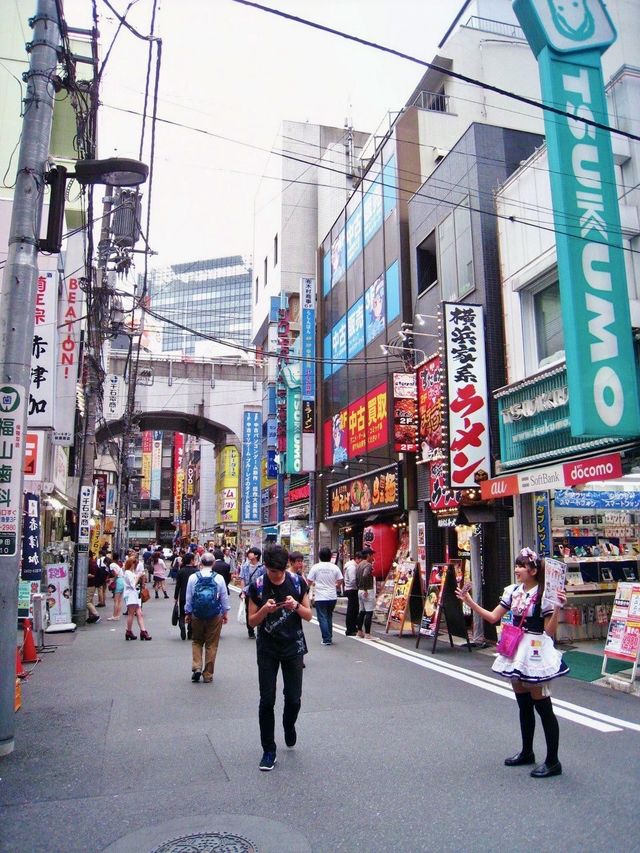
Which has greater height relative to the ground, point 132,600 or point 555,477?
point 555,477

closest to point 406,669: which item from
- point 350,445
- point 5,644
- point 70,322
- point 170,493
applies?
point 5,644

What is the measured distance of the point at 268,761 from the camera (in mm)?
5312

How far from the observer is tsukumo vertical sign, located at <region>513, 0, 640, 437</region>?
9.73 m

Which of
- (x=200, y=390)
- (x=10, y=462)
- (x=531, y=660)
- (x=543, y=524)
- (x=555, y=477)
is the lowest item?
(x=531, y=660)

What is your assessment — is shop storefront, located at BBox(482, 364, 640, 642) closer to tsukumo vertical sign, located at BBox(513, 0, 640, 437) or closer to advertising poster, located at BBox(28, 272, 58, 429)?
tsukumo vertical sign, located at BBox(513, 0, 640, 437)

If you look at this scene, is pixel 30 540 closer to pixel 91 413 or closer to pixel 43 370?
pixel 43 370

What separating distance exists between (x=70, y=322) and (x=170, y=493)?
317ft

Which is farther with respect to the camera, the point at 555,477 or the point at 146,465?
the point at 146,465

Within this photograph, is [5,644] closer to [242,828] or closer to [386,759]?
[242,828]

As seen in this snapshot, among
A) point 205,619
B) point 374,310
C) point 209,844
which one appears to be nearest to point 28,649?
point 205,619

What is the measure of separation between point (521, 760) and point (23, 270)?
20.5 ft

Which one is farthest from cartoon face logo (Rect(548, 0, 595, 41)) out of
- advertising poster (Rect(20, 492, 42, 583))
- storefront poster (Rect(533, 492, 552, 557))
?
advertising poster (Rect(20, 492, 42, 583))

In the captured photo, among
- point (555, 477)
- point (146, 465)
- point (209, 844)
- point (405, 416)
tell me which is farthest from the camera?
point (146, 465)

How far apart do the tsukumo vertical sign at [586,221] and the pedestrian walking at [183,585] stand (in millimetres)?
7432
